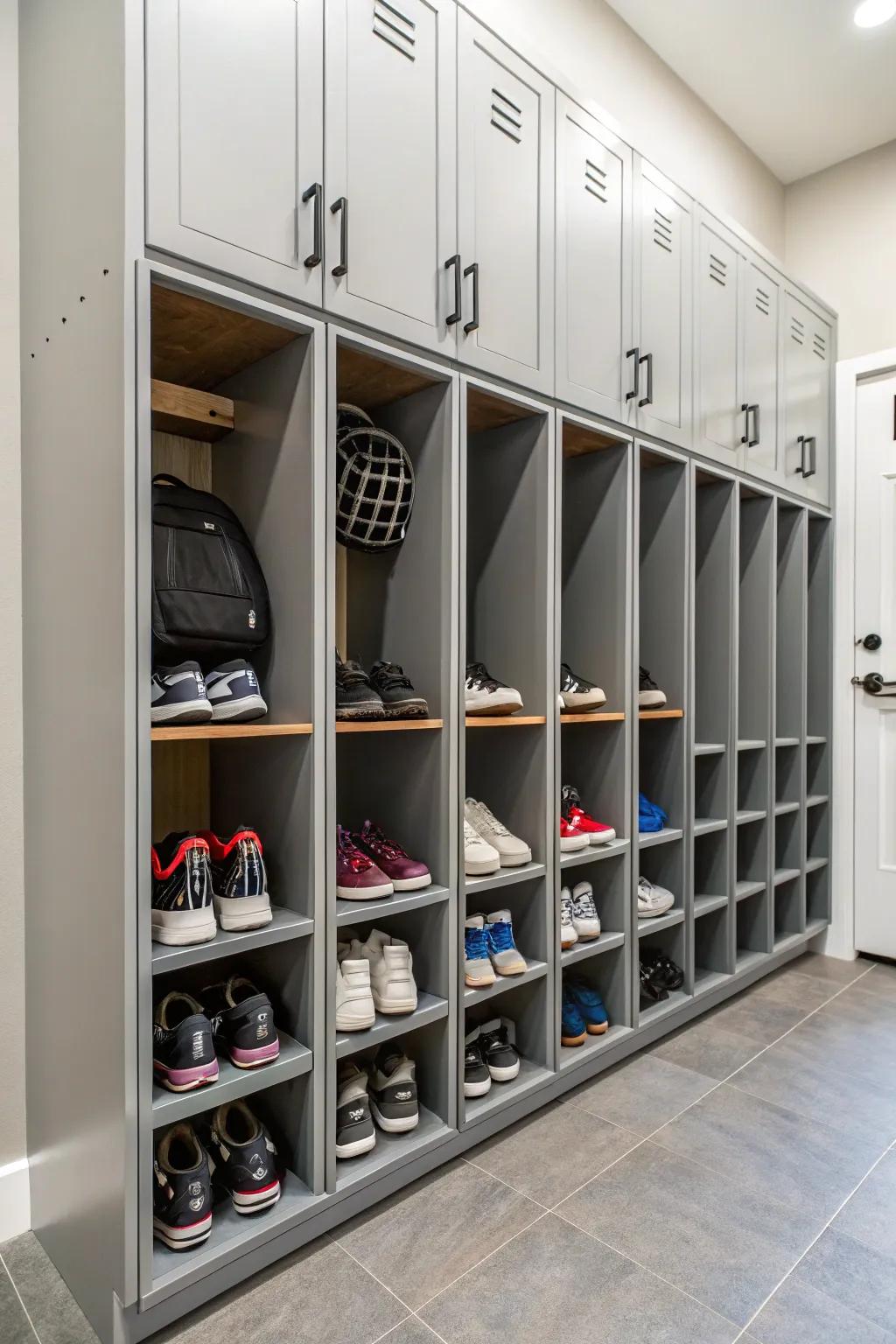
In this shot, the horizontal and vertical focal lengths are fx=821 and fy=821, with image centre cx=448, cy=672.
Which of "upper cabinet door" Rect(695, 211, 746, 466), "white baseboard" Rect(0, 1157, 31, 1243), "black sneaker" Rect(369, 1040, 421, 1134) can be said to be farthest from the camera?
"upper cabinet door" Rect(695, 211, 746, 466)

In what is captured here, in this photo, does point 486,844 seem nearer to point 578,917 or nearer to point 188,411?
point 578,917

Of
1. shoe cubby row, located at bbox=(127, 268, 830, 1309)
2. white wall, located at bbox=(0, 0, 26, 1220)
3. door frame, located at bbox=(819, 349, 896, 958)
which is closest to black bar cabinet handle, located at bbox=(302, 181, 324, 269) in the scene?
shoe cubby row, located at bbox=(127, 268, 830, 1309)

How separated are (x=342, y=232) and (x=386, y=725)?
2.95ft

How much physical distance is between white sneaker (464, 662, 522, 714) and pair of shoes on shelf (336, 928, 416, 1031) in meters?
0.52

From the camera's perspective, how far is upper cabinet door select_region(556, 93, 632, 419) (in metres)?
1.93

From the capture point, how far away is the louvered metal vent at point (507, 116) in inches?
69.2

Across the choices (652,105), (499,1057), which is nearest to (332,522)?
(499,1057)

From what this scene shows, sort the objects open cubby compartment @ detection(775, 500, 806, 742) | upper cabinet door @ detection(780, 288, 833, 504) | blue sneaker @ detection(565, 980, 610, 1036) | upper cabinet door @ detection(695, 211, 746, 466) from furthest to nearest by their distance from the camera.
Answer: open cubby compartment @ detection(775, 500, 806, 742)
upper cabinet door @ detection(780, 288, 833, 504)
upper cabinet door @ detection(695, 211, 746, 466)
blue sneaker @ detection(565, 980, 610, 1036)

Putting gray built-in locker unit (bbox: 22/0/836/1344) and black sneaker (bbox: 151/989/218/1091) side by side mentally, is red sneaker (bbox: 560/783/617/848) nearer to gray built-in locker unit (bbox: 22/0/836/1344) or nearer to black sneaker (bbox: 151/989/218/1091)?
gray built-in locker unit (bbox: 22/0/836/1344)

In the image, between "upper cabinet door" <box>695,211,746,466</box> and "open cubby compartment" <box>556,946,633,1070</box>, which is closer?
"open cubby compartment" <box>556,946,633,1070</box>

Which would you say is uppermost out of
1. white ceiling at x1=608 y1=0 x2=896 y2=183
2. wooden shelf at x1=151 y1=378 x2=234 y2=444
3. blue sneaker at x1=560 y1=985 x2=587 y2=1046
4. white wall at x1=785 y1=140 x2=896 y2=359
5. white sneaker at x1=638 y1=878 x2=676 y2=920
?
white ceiling at x1=608 y1=0 x2=896 y2=183

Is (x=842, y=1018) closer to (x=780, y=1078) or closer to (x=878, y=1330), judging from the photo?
(x=780, y=1078)

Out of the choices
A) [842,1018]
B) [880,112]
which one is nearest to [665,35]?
[880,112]

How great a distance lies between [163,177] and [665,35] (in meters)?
2.39
